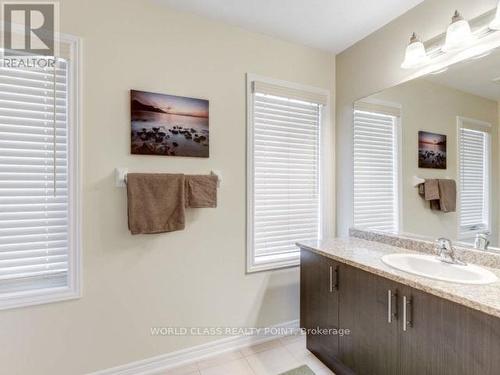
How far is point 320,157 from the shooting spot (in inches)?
94.2

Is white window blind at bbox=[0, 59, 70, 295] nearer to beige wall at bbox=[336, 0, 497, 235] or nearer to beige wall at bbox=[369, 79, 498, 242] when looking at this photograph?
beige wall at bbox=[336, 0, 497, 235]

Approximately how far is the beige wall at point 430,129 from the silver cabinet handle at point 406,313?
66cm

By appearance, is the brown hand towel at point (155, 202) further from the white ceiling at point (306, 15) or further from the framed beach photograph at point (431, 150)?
the framed beach photograph at point (431, 150)

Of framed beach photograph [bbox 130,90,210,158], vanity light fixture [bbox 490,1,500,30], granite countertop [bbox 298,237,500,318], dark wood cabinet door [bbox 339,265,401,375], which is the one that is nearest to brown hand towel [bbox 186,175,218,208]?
framed beach photograph [bbox 130,90,210,158]

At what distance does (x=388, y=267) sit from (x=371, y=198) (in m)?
0.87

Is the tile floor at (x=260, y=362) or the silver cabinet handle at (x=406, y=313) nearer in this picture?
the silver cabinet handle at (x=406, y=313)

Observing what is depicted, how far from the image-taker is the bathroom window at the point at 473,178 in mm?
1542

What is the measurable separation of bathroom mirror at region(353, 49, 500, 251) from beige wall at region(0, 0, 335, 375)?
97 cm

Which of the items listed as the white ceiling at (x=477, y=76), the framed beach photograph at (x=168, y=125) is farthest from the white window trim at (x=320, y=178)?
the white ceiling at (x=477, y=76)

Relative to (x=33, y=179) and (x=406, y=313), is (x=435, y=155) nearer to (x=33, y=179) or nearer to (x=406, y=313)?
(x=406, y=313)

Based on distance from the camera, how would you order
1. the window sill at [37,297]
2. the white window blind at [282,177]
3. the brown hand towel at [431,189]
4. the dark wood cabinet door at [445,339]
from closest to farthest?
1. the dark wood cabinet door at [445,339]
2. the window sill at [37,297]
3. the brown hand towel at [431,189]
4. the white window blind at [282,177]

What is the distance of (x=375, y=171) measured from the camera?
2145mm

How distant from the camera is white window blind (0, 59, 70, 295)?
1456mm

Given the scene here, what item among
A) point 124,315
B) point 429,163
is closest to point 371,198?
point 429,163
